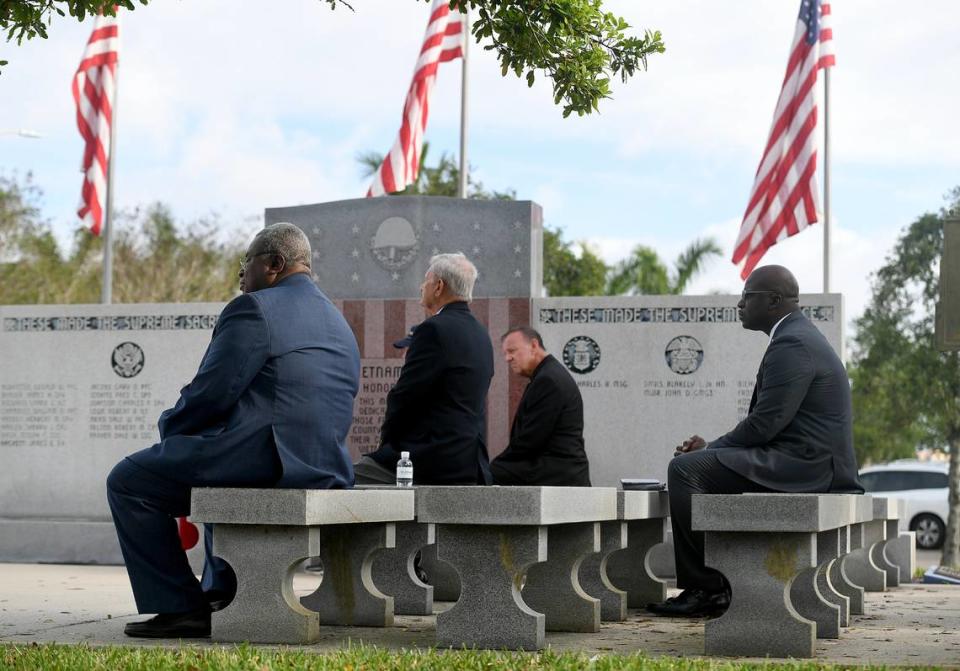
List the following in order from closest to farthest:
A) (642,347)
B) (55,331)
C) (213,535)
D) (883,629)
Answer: (213,535) → (883,629) → (642,347) → (55,331)

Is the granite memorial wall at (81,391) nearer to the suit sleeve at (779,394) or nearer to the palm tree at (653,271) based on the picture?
the suit sleeve at (779,394)

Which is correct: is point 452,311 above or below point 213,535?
above

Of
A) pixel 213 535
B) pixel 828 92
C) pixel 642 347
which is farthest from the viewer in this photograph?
pixel 828 92

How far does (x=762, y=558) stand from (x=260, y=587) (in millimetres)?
2160

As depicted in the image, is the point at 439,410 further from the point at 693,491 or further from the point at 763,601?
the point at 763,601

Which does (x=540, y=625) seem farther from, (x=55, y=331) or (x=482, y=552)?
(x=55, y=331)

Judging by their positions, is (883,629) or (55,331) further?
(55,331)

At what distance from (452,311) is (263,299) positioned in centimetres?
183

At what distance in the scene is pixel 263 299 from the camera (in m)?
6.28

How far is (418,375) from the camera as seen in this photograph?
24.9ft

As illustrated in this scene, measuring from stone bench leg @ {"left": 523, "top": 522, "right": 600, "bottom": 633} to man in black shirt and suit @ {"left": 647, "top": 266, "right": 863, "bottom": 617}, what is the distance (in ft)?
1.85

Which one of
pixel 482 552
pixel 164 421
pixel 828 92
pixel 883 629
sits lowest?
pixel 883 629

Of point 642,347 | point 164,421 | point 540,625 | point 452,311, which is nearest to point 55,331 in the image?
point 642,347

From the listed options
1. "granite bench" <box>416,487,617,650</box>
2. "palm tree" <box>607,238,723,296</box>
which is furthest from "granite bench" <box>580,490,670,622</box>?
"palm tree" <box>607,238,723,296</box>
